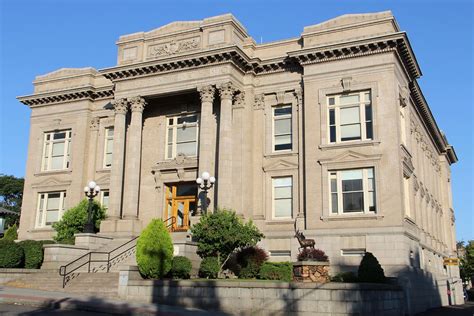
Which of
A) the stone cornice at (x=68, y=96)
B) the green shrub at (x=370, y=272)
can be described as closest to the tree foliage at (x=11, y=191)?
the stone cornice at (x=68, y=96)

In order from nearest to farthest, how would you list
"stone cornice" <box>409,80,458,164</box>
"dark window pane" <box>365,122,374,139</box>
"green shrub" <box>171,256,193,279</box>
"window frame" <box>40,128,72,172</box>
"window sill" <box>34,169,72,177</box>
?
"green shrub" <box>171,256,193,279</box>
"dark window pane" <box>365,122,374,139</box>
"stone cornice" <box>409,80,458,164</box>
"window sill" <box>34,169,72,177</box>
"window frame" <box>40,128,72,172</box>

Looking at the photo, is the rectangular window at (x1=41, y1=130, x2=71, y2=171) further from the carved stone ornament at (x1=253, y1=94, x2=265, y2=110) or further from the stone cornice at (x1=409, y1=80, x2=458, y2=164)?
the stone cornice at (x1=409, y1=80, x2=458, y2=164)

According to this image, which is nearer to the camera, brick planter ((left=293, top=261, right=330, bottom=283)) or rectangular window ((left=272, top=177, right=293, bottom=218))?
A: brick planter ((left=293, top=261, right=330, bottom=283))

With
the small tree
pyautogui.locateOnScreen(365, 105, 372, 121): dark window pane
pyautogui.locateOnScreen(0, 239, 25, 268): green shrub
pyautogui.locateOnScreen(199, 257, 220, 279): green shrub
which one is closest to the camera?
pyautogui.locateOnScreen(199, 257, 220, 279): green shrub

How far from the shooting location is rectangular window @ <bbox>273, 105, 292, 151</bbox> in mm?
32562

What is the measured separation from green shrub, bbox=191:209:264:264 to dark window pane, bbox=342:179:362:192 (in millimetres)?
6120

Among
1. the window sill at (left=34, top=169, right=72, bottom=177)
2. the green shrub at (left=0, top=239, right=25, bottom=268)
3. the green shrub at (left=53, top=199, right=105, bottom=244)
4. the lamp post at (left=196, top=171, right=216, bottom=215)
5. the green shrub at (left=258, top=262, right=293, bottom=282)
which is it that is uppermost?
the window sill at (left=34, top=169, right=72, bottom=177)

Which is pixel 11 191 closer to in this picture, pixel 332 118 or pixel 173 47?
pixel 173 47

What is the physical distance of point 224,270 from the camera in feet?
90.1

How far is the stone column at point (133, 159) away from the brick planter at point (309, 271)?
49.2 ft

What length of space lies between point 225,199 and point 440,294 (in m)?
17.7

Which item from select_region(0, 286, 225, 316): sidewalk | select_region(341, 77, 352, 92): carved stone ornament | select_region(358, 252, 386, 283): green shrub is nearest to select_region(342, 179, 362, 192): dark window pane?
select_region(341, 77, 352, 92): carved stone ornament

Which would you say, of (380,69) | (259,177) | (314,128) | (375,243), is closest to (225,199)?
(259,177)

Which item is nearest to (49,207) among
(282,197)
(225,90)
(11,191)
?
(225,90)
